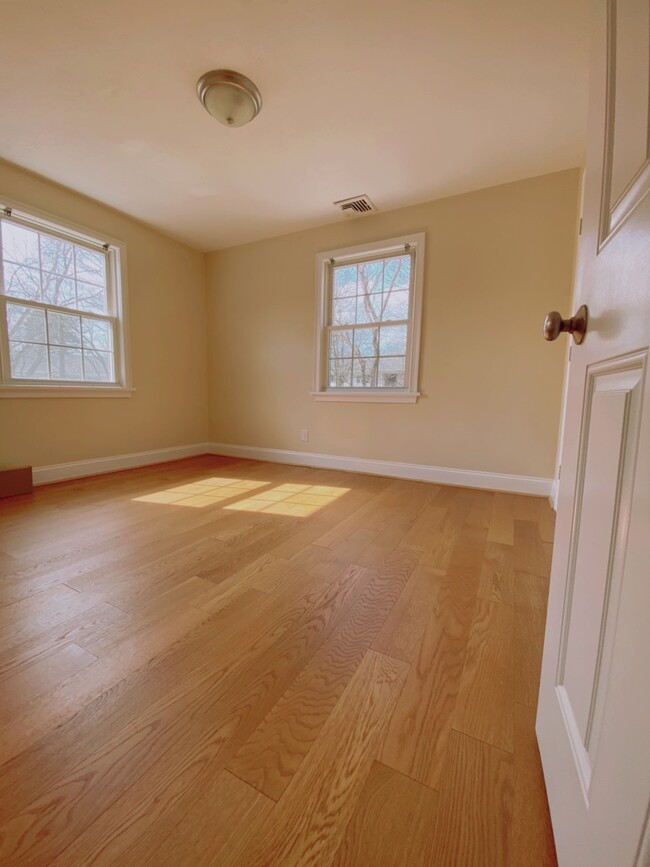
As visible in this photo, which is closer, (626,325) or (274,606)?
(626,325)

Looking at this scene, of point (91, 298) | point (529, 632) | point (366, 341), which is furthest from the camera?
point (366, 341)

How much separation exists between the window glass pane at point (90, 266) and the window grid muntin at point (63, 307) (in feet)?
0.05

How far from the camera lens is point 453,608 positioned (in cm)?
123

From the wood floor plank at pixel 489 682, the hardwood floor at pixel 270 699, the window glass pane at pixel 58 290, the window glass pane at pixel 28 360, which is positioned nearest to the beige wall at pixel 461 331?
the hardwood floor at pixel 270 699

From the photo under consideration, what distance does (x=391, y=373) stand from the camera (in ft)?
10.3

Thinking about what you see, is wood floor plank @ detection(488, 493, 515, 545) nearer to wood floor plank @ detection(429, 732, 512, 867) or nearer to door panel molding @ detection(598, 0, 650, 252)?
wood floor plank @ detection(429, 732, 512, 867)

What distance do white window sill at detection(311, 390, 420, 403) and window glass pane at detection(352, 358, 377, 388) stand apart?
97 mm

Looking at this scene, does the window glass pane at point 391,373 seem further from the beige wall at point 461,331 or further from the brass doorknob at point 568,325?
the brass doorknob at point 568,325

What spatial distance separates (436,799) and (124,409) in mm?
3578

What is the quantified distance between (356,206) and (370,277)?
58cm

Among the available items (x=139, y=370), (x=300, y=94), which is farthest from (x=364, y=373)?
(x=139, y=370)

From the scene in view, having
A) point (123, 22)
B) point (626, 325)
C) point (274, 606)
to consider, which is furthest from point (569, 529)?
point (123, 22)

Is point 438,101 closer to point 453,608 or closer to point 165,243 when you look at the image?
point 453,608

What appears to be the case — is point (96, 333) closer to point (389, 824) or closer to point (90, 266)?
point (90, 266)
